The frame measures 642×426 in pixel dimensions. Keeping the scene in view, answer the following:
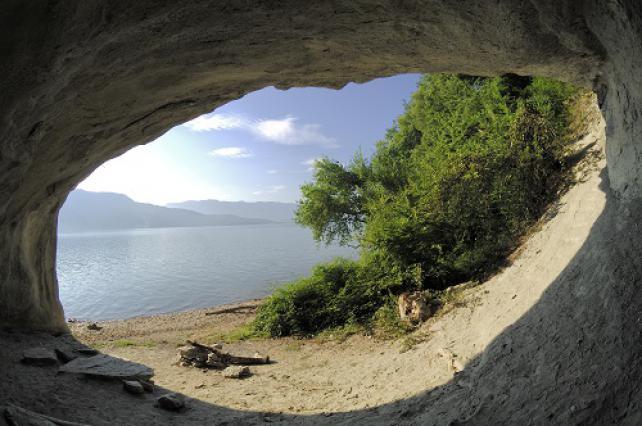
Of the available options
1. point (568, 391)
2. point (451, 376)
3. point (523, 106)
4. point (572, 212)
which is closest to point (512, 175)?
point (523, 106)

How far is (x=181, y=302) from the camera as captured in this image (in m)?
34.2

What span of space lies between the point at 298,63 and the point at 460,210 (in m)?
9.67

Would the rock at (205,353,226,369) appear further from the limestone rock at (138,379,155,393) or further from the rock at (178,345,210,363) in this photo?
the limestone rock at (138,379,155,393)

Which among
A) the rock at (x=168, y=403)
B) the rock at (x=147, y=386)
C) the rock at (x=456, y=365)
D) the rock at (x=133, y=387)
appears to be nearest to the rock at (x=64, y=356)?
the rock at (x=133, y=387)

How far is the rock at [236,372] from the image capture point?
968 centimetres

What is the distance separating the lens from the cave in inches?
126

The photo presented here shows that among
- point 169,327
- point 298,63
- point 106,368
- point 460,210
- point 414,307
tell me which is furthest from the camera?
point 169,327

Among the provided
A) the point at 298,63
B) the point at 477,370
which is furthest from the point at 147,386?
the point at 298,63

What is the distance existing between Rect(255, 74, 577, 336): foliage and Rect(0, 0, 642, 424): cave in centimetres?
680

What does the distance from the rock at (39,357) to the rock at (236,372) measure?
4.28 m

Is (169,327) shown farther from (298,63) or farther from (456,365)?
(298,63)

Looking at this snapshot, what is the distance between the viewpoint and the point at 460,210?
1306 cm

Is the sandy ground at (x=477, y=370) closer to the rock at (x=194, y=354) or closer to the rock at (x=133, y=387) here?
the rock at (x=133, y=387)

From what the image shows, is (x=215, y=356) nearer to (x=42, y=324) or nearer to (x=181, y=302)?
(x=42, y=324)
